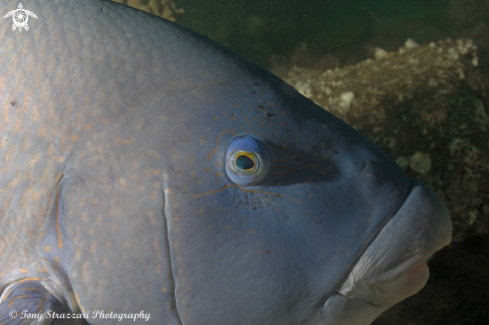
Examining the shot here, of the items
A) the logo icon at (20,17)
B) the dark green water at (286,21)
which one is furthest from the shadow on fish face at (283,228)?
the dark green water at (286,21)

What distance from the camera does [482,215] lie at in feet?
9.74

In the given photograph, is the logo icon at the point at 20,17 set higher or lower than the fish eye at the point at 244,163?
higher

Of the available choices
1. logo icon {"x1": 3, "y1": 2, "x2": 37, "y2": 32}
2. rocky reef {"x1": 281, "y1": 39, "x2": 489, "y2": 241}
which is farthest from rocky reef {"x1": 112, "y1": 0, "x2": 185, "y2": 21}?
logo icon {"x1": 3, "y1": 2, "x2": 37, "y2": 32}

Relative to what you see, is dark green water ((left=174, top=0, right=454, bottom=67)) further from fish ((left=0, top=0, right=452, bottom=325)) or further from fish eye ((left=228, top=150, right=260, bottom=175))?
fish eye ((left=228, top=150, right=260, bottom=175))

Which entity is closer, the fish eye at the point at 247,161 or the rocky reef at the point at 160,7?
the fish eye at the point at 247,161

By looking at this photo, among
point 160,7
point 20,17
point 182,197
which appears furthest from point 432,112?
point 160,7

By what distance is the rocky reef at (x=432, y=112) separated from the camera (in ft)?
9.75

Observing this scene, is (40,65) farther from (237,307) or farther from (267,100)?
(237,307)

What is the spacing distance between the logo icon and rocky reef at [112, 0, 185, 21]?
2.80 meters

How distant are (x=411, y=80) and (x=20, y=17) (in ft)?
11.5

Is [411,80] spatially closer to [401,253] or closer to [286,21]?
[286,21]

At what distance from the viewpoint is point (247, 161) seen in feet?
4.88

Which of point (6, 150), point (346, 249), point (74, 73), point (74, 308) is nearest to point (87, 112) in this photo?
point (74, 73)

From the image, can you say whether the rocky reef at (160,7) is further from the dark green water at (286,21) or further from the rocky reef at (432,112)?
the rocky reef at (432,112)
